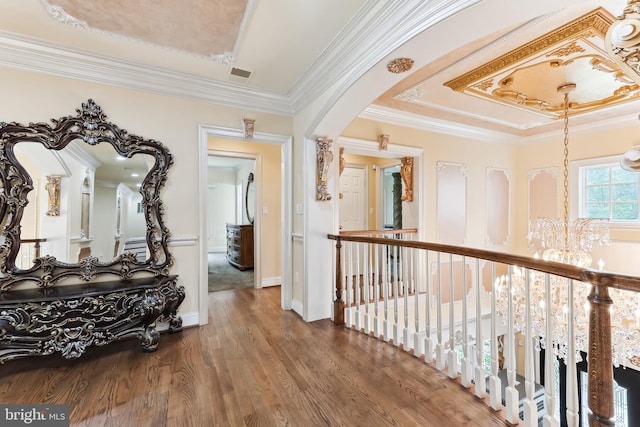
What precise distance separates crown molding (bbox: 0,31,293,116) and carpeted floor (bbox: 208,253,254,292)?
2.82 m

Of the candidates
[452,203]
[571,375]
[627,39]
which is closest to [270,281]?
[452,203]

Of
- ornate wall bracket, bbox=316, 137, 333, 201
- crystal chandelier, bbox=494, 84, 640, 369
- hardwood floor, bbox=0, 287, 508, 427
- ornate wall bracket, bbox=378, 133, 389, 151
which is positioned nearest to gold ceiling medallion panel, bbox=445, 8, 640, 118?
crystal chandelier, bbox=494, 84, 640, 369

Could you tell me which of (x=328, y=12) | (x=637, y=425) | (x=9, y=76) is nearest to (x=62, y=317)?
(x=9, y=76)

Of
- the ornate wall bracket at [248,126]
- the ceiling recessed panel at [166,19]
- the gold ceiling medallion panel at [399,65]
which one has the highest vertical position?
the ceiling recessed panel at [166,19]

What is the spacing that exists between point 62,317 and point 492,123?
5.58 metres

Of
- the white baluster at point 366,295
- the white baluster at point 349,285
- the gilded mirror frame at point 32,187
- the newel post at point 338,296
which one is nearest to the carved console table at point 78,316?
the gilded mirror frame at point 32,187

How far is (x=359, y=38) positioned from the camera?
2113mm

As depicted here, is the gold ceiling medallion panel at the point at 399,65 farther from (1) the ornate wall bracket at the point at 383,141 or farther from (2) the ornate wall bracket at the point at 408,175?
(2) the ornate wall bracket at the point at 408,175

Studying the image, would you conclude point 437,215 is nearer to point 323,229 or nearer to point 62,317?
point 323,229

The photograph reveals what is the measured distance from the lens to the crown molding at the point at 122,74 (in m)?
2.26

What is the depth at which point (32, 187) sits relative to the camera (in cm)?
233

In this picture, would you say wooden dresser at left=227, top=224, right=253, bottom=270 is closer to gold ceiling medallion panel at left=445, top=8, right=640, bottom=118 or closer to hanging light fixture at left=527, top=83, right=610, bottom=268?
gold ceiling medallion panel at left=445, top=8, right=640, bottom=118

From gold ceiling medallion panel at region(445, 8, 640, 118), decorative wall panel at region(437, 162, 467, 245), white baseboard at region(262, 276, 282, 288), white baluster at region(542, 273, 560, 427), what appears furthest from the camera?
white baseboard at region(262, 276, 282, 288)

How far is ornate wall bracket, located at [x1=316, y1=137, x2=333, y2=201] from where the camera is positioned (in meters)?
3.09
